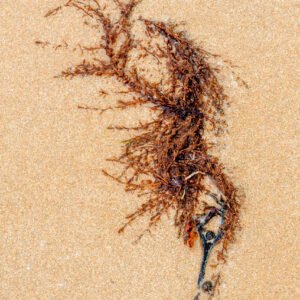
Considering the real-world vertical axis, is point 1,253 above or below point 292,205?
below

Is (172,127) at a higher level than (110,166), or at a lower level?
higher

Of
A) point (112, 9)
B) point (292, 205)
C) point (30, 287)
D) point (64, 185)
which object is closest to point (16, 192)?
point (64, 185)

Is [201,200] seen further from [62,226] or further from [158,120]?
[62,226]
